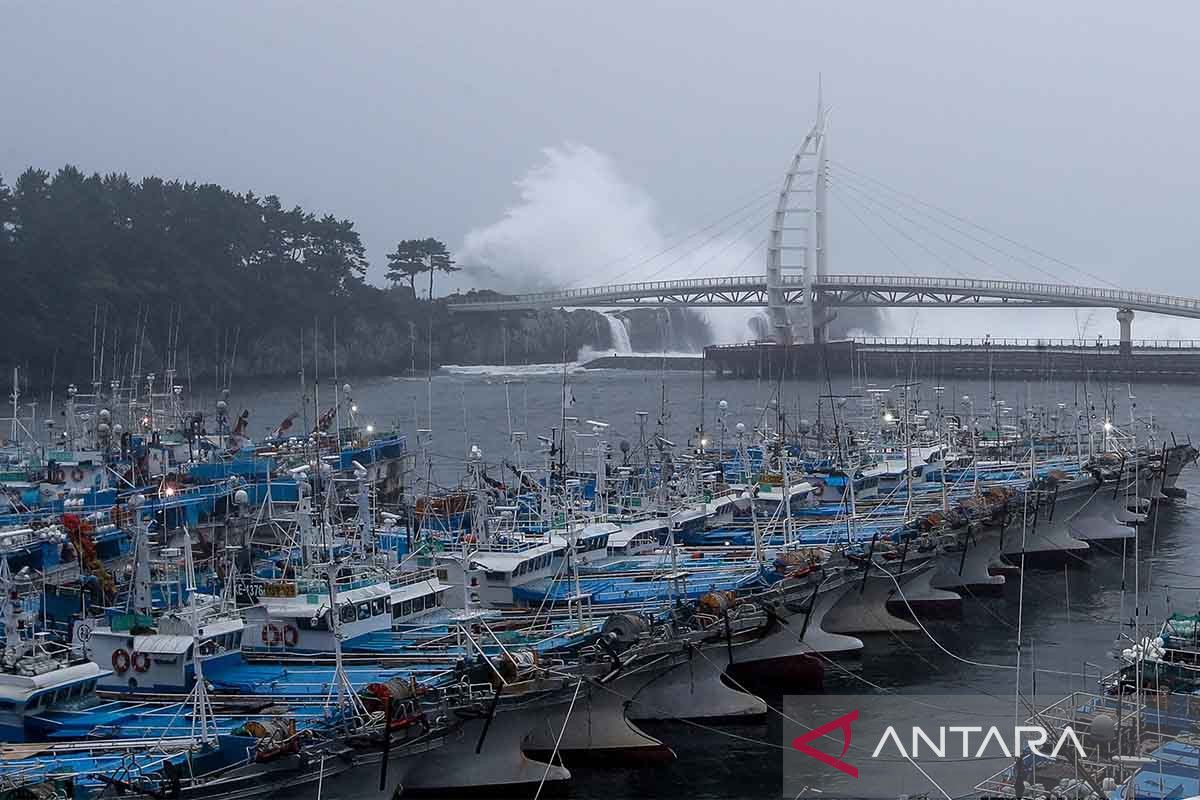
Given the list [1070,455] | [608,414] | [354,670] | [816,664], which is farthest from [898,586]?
[608,414]

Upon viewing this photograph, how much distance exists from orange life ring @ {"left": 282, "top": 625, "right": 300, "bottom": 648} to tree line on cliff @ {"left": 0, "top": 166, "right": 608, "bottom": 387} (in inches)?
2150

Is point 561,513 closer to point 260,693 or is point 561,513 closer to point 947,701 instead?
point 947,701

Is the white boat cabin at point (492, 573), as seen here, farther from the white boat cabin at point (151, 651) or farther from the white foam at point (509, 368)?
the white foam at point (509, 368)

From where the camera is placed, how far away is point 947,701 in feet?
70.5

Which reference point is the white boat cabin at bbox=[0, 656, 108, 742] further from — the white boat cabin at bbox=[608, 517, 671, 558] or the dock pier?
the dock pier

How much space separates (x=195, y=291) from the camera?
8738 cm

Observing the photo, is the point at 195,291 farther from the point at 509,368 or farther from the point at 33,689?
the point at 33,689

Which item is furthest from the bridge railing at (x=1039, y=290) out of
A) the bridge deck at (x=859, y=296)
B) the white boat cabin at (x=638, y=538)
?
the white boat cabin at (x=638, y=538)

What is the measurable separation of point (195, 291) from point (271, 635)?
71808 mm

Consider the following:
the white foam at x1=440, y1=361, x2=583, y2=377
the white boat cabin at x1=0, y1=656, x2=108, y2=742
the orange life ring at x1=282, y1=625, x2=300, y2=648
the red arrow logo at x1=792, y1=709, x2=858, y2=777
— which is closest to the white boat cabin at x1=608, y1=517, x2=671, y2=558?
the red arrow logo at x1=792, y1=709, x2=858, y2=777

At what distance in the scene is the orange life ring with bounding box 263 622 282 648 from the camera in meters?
18.8

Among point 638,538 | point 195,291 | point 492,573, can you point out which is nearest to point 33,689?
point 492,573

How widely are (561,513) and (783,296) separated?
77.8 metres

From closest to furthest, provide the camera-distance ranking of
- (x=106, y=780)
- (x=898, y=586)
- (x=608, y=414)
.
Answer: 1. (x=106, y=780)
2. (x=898, y=586)
3. (x=608, y=414)
